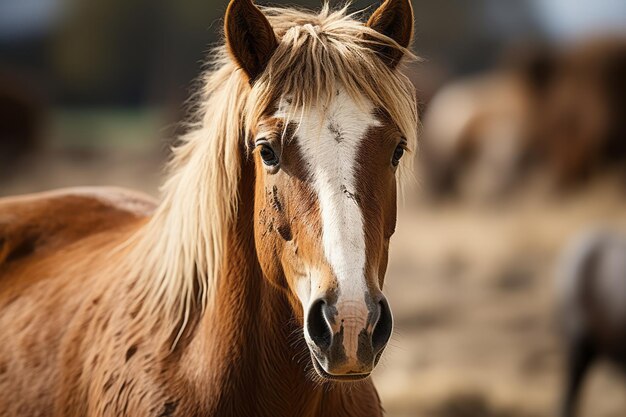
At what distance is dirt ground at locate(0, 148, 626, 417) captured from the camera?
632 cm

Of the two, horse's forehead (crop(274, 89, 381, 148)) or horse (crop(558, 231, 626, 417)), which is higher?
horse's forehead (crop(274, 89, 381, 148))

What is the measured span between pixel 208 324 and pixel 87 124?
24.3 m

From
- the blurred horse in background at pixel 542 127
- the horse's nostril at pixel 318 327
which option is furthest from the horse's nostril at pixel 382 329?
the blurred horse in background at pixel 542 127

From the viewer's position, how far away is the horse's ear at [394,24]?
2463 millimetres

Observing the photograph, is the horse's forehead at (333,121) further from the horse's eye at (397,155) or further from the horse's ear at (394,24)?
the horse's ear at (394,24)

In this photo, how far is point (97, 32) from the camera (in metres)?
28.3

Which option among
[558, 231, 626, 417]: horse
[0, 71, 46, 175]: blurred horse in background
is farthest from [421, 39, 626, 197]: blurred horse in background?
[0, 71, 46, 175]: blurred horse in background

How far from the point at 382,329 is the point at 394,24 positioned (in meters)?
0.97

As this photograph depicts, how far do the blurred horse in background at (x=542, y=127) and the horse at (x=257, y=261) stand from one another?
11.1m

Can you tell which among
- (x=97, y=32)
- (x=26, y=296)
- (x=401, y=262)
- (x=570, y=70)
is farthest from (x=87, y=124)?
(x=26, y=296)

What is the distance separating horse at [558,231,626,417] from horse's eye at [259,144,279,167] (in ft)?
14.5

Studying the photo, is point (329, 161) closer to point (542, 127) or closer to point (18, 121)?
point (542, 127)

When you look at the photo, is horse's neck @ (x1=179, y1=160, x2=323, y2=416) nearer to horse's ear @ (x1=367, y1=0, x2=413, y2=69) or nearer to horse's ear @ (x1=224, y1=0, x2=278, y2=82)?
horse's ear @ (x1=224, y1=0, x2=278, y2=82)

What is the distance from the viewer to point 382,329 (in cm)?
204
